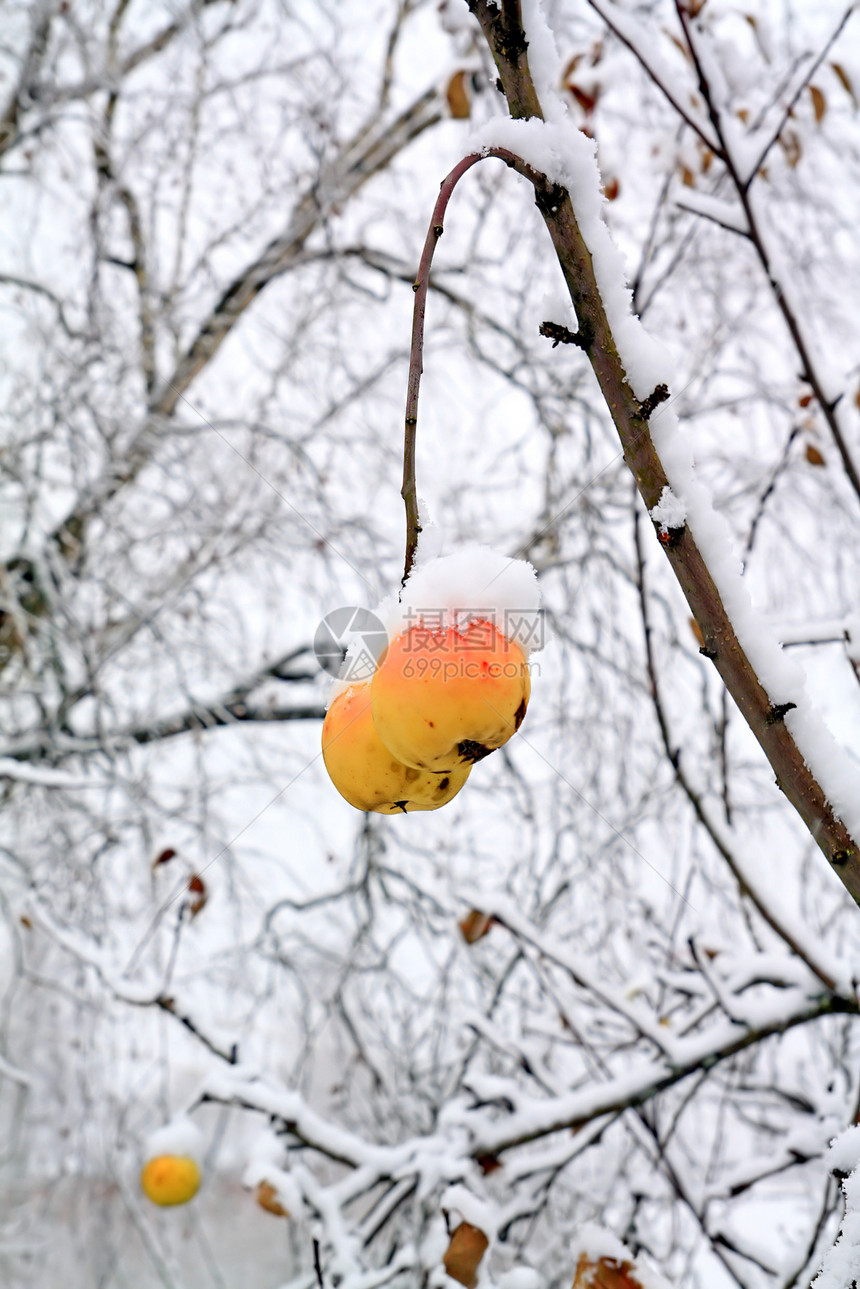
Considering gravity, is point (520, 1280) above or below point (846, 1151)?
below

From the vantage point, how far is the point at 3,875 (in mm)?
2598

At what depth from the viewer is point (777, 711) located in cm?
51

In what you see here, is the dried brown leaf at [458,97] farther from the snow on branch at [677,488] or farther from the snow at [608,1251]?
the snow at [608,1251]

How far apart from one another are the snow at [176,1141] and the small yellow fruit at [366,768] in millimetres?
1269

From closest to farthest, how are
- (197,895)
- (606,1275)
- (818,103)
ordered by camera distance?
(606,1275), (818,103), (197,895)

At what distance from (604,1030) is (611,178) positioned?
6.99 feet

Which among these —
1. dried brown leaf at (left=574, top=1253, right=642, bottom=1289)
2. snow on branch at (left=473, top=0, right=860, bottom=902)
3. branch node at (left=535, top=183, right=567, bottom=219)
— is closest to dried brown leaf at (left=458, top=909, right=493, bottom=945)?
dried brown leaf at (left=574, top=1253, right=642, bottom=1289)

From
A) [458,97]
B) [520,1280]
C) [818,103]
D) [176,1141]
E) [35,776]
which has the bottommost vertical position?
[520,1280]

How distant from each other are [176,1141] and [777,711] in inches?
64.7

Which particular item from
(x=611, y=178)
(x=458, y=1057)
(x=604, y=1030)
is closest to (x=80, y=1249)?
(x=458, y=1057)

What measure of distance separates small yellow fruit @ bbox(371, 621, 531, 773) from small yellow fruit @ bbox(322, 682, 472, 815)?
5 centimetres

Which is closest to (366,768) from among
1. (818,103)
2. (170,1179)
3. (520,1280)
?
(520,1280)

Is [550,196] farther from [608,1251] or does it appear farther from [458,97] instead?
[458,97]
